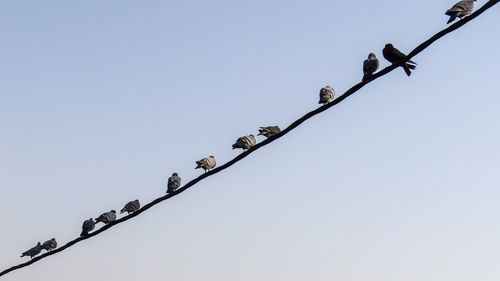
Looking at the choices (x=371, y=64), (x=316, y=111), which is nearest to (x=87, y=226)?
(x=371, y=64)

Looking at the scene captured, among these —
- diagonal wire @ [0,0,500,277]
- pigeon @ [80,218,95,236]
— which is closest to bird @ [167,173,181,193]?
pigeon @ [80,218,95,236]

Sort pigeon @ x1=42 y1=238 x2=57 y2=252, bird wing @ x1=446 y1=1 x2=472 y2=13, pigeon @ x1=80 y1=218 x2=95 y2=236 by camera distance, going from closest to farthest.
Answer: bird wing @ x1=446 y1=1 x2=472 y2=13 → pigeon @ x1=80 y1=218 x2=95 y2=236 → pigeon @ x1=42 y1=238 x2=57 y2=252

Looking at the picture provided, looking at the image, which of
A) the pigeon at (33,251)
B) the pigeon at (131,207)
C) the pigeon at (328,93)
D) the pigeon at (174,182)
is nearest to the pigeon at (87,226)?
Answer: the pigeon at (131,207)

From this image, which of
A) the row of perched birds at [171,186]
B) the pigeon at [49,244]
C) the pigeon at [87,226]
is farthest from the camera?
the pigeon at [49,244]

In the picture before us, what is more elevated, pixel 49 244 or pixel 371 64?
pixel 371 64

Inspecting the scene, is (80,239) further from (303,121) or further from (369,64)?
(369,64)

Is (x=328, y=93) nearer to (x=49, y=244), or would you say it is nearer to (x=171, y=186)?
(x=171, y=186)

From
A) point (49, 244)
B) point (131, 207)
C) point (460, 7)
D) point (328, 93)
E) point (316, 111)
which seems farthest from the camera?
point (49, 244)

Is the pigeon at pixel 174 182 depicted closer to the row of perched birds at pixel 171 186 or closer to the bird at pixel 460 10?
the row of perched birds at pixel 171 186

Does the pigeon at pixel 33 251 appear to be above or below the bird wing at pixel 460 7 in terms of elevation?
below

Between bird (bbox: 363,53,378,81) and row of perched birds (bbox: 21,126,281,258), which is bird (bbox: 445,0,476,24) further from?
bird (bbox: 363,53,378,81)

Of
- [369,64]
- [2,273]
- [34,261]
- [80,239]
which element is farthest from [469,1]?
[2,273]

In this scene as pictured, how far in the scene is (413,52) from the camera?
6410 mm

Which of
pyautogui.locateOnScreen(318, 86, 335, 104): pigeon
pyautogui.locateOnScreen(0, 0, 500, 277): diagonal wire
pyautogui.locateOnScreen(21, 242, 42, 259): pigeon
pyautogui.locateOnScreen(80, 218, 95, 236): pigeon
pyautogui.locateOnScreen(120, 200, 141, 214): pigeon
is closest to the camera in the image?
pyautogui.locateOnScreen(0, 0, 500, 277): diagonal wire
